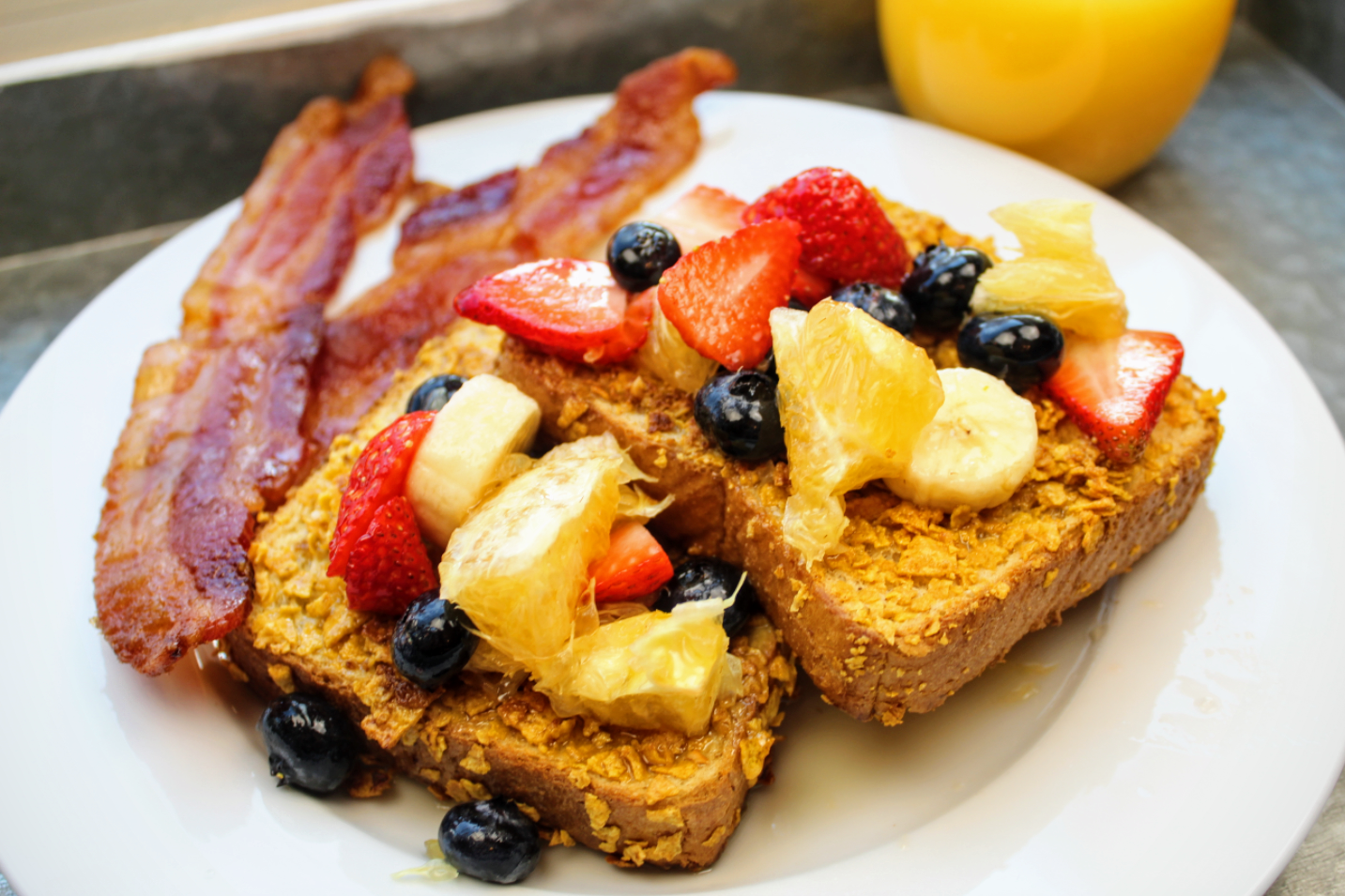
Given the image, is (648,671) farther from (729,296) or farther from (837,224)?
(837,224)

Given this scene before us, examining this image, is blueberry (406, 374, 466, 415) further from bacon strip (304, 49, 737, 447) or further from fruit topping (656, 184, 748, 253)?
fruit topping (656, 184, 748, 253)

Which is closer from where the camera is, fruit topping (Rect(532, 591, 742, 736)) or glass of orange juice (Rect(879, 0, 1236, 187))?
fruit topping (Rect(532, 591, 742, 736))

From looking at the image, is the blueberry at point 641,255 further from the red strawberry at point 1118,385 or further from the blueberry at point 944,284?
the red strawberry at point 1118,385

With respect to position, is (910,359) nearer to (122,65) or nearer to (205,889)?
(205,889)

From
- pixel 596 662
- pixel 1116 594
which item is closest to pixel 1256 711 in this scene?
pixel 1116 594

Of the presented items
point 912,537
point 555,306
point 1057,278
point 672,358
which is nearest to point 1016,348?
point 1057,278

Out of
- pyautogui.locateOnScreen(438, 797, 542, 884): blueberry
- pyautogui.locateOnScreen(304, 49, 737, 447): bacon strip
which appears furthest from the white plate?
pyautogui.locateOnScreen(304, 49, 737, 447): bacon strip
